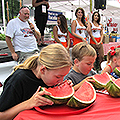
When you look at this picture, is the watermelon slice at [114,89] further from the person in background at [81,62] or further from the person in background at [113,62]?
the person in background at [113,62]

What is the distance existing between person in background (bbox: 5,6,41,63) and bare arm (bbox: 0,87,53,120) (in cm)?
210

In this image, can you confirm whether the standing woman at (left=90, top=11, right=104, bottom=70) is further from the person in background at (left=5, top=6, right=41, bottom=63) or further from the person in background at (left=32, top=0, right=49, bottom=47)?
the person in background at (left=5, top=6, right=41, bottom=63)

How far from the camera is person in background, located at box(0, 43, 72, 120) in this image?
3.61ft

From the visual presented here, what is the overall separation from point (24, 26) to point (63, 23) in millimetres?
1467

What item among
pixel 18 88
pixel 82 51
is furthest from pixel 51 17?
pixel 18 88

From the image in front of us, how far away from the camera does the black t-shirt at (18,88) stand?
1123mm

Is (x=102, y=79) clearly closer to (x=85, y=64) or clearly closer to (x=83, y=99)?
(x=85, y=64)

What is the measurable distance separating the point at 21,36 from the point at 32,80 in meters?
2.11

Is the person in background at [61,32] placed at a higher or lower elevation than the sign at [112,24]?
lower

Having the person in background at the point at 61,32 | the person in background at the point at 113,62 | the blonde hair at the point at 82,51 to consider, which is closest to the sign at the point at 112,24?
the person in background at the point at 61,32

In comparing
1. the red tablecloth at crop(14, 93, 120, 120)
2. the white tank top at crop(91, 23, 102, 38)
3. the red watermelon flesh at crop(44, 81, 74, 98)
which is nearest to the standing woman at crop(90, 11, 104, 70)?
the white tank top at crop(91, 23, 102, 38)

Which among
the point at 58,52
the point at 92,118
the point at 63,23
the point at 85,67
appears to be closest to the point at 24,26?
the point at 63,23

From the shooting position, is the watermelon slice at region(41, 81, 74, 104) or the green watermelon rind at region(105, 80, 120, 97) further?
the green watermelon rind at region(105, 80, 120, 97)

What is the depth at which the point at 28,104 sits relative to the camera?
42.8 inches
